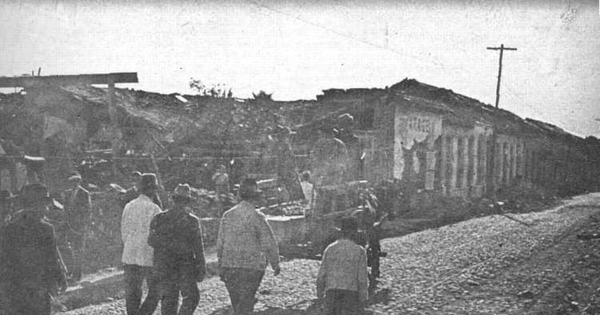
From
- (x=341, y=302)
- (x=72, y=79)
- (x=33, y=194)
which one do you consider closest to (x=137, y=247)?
(x=33, y=194)

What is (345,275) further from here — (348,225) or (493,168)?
(493,168)

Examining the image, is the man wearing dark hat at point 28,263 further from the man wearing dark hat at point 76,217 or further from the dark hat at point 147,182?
the man wearing dark hat at point 76,217

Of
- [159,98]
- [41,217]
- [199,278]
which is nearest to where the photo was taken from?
[41,217]

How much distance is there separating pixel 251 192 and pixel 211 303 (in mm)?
2158

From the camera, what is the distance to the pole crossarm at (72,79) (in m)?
10.00

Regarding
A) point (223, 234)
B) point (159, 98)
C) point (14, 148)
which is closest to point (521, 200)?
point (159, 98)

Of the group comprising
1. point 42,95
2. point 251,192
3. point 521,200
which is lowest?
point 521,200

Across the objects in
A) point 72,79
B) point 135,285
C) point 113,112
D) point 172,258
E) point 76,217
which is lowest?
point 135,285

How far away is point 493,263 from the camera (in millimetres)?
10531

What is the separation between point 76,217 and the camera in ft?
27.7

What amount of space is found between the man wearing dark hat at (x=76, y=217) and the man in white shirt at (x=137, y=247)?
8.76 ft

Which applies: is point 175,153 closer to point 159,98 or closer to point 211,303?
point 159,98

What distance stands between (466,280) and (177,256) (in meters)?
4.93

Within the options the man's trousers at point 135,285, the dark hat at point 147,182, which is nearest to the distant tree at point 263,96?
the dark hat at point 147,182
